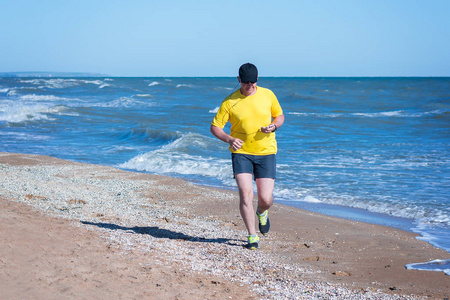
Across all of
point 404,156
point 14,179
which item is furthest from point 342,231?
point 404,156

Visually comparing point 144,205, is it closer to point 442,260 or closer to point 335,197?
point 335,197

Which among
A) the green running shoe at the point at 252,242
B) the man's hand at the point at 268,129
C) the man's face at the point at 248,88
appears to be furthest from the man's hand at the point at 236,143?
the green running shoe at the point at 252,242

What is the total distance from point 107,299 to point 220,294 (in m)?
0.85

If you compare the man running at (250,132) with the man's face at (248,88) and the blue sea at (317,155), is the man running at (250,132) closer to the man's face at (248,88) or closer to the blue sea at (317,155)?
the man's face at (248,88)

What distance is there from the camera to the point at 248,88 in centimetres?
496

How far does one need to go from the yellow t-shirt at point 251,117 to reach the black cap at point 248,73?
20 centimetres

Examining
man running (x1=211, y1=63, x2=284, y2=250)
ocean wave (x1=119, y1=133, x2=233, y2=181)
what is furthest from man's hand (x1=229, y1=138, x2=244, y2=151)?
ocean wave (x1=119, y1=133, x2=233, y2=181)

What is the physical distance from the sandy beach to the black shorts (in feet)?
2.74

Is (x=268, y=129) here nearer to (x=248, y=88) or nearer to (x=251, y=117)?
(x=251, y=117)

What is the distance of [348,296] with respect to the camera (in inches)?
159

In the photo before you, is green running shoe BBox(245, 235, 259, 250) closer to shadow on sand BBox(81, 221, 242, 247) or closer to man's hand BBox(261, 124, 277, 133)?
shadow on sand BBox(81, 221, 242, 247)

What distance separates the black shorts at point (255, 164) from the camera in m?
5.11

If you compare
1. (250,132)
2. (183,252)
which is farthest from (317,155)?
(183,252)

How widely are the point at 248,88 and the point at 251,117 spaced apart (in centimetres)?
29
